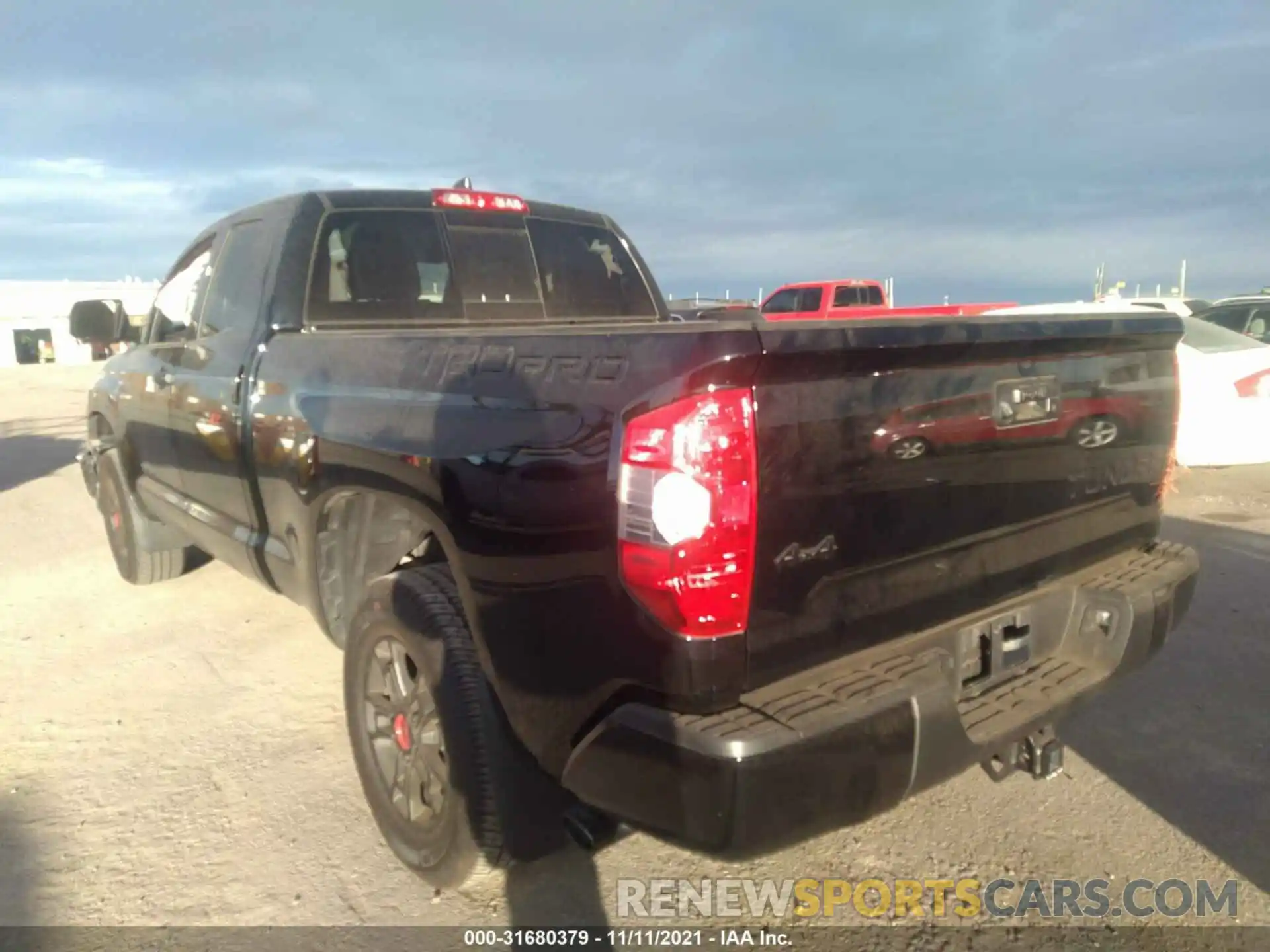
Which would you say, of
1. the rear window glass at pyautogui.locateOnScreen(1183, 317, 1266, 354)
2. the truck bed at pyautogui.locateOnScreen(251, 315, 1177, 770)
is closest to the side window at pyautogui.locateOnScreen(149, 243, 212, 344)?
the truck bed at pyautogui.locateOnScreen(251, 315, 1177, 770)

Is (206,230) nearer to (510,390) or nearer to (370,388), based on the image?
(370,388)

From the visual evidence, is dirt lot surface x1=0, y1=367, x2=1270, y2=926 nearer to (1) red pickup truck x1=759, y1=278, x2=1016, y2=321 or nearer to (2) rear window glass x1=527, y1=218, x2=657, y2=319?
(2) rear window glass x1=527, y1=218, x2=657, y2=319

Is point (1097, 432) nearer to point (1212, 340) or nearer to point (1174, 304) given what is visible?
point (1212, 340)

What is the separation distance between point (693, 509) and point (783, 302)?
1882cm

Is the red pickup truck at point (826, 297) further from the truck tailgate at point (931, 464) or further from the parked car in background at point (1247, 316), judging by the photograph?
the truck tailgate at point (931, 464)

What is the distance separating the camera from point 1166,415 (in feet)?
10.4

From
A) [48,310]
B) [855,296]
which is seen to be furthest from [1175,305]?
[48,310]

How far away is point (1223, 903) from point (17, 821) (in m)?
3.69

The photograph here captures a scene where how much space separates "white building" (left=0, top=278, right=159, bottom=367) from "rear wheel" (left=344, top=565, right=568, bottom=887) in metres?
39.8

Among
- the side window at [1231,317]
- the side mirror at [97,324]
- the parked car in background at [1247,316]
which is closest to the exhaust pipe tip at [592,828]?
the side mirror at [97,324]

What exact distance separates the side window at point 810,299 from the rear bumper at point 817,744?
17.1 meters

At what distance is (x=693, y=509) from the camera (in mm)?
2006

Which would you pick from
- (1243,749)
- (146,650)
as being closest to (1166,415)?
(1243,749)

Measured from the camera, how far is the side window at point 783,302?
19859mm
